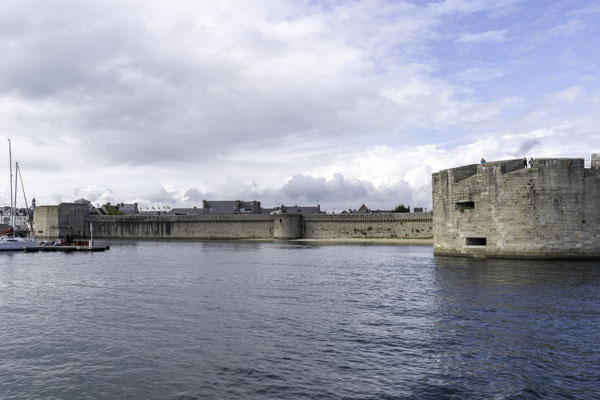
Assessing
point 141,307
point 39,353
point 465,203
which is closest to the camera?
point 39,353

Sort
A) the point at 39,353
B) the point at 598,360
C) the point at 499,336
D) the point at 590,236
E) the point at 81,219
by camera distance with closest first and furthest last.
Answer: the point at 598,360 < the point at 39,353 < the point at 499,336 < the point at 590,236 < the point at 81,219

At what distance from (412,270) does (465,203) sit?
288 inches

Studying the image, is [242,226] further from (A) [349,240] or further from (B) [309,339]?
(B) [309,339]

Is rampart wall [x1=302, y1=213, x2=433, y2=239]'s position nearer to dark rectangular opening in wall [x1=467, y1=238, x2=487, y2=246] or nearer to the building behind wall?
dark rectangular opening in wall [x1=467, y1=238, x2=487, y2=246]

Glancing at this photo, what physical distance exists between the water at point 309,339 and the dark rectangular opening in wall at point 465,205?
8.31 m

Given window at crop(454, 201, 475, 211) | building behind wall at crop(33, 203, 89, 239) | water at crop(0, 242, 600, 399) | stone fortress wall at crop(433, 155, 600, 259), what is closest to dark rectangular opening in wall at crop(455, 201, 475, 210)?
window at crop(454, 201, 475, 211)

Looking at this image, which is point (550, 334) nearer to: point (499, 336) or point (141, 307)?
point (499, 336)

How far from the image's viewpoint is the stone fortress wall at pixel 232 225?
2803 inches

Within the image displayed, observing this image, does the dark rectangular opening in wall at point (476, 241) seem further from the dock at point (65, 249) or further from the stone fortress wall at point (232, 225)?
the dock at point (65, 249)

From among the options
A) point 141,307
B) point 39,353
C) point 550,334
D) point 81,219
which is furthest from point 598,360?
point 81,219

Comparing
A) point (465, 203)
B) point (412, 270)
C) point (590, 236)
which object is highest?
point (465, 203)

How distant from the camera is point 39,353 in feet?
40.6

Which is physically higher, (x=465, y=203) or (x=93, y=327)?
(x=465, y=203)

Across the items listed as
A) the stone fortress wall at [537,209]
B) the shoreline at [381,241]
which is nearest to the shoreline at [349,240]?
the shoreline at [381,241]
